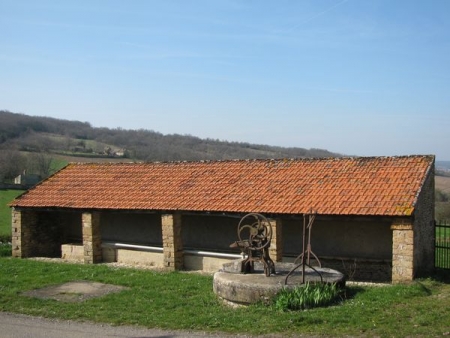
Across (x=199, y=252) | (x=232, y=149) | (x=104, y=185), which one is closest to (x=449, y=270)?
(x=199, y=252)

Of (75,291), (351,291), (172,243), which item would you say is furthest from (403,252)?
(75,291)

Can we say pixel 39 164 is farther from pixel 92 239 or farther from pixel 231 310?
pixel 231 310

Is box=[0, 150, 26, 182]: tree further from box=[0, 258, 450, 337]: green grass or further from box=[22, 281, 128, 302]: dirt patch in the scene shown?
box=[0, 258, 450, 337]: green grass

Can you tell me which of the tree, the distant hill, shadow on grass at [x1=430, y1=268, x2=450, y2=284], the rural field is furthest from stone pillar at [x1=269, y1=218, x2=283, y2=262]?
the distant hill

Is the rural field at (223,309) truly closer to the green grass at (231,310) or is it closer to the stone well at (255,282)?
the green grass at (231,310)

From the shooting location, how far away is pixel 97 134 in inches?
3216

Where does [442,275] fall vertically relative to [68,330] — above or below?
below

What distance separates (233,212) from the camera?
1493 centimetres

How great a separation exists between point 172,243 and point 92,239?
3207mm

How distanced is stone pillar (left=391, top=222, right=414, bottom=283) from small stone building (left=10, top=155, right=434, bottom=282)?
24 mm

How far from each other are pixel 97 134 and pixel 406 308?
250 feet

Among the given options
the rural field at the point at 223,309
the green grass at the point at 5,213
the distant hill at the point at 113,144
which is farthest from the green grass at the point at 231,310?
the distant hill at the point at 113,144

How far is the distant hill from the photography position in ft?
198

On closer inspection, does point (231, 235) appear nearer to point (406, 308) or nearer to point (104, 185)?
point (104, 185)
